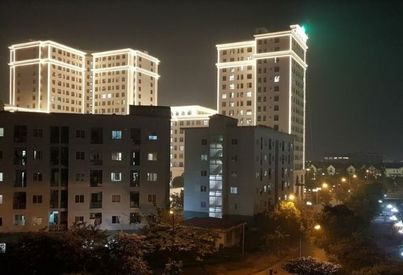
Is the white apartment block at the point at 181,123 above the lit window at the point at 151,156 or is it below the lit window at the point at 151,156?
above

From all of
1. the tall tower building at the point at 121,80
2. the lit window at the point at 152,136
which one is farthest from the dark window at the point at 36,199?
the tall tower building at the point at 121,80

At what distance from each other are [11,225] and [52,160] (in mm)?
5025

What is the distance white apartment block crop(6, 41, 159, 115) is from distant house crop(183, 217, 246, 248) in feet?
185

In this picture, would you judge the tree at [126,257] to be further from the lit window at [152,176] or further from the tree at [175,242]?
the lit window at [152,176]

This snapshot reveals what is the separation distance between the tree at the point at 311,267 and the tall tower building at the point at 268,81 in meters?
44.2

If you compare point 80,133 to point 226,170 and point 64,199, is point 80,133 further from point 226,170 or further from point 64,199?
point 226,170

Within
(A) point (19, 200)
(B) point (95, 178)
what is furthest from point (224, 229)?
(A) point (19, 200)

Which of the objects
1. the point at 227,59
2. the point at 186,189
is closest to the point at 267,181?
the point at 186,189

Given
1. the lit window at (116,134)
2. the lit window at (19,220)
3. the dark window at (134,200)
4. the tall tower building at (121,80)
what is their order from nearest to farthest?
the lit window at (19,220) → the lit window at (116,134) → the dark window at (134,200) → the tall tower building at (121,80)

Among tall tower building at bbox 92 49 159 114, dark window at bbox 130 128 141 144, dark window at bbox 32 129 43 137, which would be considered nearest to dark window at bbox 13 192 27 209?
dark window at bbox 32 129 43 137

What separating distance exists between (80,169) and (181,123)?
57.2m

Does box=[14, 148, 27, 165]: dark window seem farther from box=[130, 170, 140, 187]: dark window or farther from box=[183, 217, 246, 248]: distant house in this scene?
box=[183, 217, 246, 248]: distant house

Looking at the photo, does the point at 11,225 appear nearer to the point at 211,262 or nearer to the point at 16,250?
the point at 16,250

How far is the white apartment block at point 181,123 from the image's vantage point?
8494 centimetres
